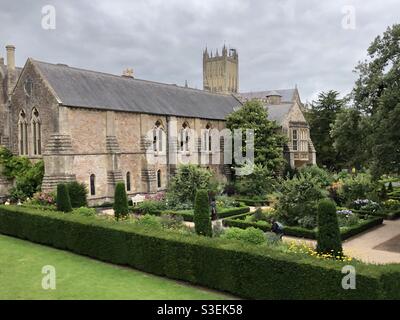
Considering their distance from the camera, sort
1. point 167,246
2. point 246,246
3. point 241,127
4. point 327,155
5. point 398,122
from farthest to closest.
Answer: point 327,155
point 241,127
point 398,122
point 167,246
point 246,246

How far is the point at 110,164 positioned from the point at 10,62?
12.8 meters

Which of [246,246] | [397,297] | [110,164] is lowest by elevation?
[397,297]

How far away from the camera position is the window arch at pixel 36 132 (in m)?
33.2

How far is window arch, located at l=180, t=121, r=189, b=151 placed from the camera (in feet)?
137

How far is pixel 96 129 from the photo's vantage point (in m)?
33.6

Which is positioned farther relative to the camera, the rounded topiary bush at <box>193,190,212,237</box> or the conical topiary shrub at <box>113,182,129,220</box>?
the conical topiary shrub at <box>113,182,129,220</box>

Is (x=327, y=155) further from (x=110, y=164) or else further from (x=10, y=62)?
(x=10, y=62)

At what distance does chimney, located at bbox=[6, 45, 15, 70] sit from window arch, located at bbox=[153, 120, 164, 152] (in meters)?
13.8

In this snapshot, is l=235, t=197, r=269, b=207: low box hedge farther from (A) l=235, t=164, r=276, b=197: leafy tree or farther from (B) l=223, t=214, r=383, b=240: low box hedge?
(B) l=223, t=214, r=383, b=240: low box hedge

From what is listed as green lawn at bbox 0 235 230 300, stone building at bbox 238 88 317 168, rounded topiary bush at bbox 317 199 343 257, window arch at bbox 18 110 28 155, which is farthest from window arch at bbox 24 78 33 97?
rounded topiary bush at bbox 317 199 343 257

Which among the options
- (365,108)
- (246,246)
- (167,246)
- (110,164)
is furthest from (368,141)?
(110,164)

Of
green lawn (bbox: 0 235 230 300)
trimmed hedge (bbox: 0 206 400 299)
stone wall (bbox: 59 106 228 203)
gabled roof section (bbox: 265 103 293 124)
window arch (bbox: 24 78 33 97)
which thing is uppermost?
window arch (bbox: 24 78 33 97)

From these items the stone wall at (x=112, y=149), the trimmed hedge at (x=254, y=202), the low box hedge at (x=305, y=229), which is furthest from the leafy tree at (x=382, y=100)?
the stone wall at (x=112, y=149)

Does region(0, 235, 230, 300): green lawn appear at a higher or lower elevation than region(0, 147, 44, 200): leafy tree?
lower
